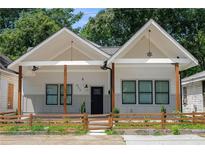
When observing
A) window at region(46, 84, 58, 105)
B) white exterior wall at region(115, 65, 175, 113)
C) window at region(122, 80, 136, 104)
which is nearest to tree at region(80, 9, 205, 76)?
white exterior wall at region(115, 65, 175, 113)

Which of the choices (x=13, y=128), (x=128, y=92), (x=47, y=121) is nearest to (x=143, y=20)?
(x=128, y=92)

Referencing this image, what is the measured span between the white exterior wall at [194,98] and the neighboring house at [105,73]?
493 cm

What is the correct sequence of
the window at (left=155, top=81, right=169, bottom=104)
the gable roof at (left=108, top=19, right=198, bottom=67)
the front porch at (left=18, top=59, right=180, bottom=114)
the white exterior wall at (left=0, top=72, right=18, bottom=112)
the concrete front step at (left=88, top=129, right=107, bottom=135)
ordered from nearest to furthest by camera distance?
the concrete front step at (left=88, top=129, right=107, bottom=135) < the gable roof at (left=108, top=19, right=198, bottom=67) < the window at (left=155, top=81, right=169, bottom=104) < the white exterior wall at (left=0, top=72, right=18, bottom=112) < the front porch at (left=18, top=59, right=180, bottom=114)

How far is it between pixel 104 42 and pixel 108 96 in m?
22.5

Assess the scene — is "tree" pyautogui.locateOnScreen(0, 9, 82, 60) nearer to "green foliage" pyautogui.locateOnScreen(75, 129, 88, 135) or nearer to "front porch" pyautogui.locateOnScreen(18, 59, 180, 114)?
"front porch" pyautogui.locateOnScreen(18, 59, 180, 114)

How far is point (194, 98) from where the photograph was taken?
89.6ft

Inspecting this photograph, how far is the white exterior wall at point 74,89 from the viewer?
22.7 m

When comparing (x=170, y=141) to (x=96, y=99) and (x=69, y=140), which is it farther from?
(x=96, y=99)

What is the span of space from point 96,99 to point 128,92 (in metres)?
2.56

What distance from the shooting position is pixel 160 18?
41.8 m

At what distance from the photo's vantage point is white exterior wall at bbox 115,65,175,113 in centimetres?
2117

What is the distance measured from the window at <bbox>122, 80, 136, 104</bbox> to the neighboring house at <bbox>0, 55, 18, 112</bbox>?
7449mm
